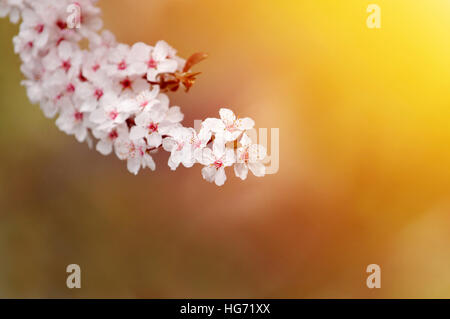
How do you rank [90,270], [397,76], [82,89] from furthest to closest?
[90,270], [397,76], [82,89]

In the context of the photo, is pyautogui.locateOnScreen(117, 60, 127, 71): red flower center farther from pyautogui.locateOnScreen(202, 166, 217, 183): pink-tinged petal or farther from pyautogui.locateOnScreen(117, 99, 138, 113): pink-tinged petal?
pyautogui.locateOnScreen(202, 166, 217, 183): pink-tinged petal

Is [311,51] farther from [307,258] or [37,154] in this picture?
[37,154]

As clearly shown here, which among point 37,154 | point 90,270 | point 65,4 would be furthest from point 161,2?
point 90,270

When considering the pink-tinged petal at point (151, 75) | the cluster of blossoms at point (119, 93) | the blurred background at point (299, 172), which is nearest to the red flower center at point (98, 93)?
the cluster of blossoms at point (119, 93)

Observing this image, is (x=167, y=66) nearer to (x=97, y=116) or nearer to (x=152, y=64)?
(x=152, y=64)

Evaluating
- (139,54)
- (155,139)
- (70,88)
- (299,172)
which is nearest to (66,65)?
(70,88)
